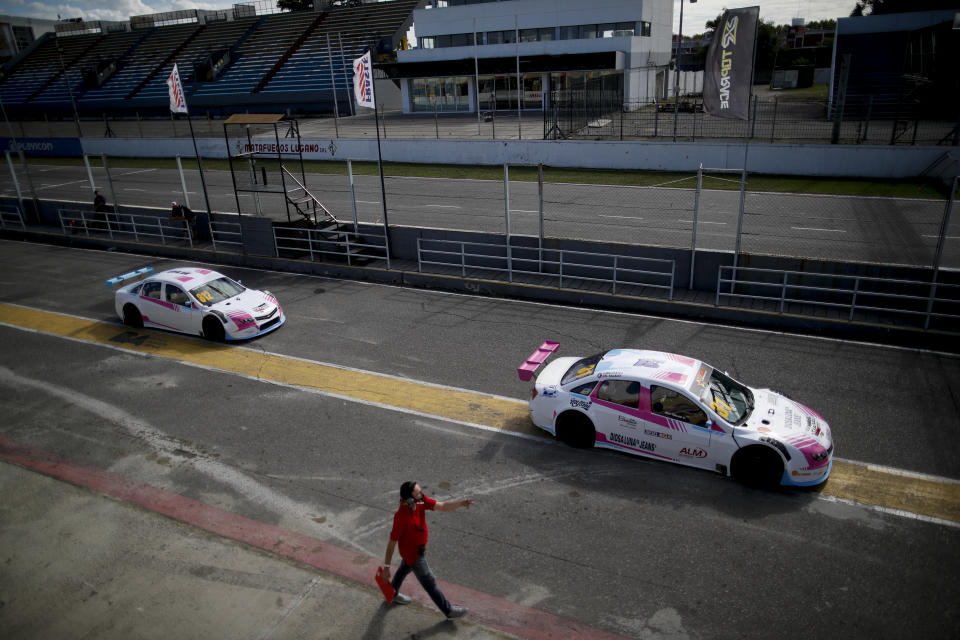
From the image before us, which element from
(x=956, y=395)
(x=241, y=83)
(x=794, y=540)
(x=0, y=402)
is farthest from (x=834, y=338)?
(x=241, y=83)

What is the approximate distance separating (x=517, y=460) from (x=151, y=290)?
9652 mm

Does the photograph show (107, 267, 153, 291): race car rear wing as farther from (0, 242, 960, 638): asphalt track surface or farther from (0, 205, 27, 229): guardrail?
(0, 205, 27, 229): guardrail

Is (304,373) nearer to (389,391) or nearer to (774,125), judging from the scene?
(389,391)

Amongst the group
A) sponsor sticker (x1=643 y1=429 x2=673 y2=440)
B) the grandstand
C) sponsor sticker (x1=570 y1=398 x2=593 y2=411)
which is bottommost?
sponsor sticker (x1=643 y1=429 x2=673 y2=440)

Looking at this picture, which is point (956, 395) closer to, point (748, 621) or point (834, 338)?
point (834, 338)

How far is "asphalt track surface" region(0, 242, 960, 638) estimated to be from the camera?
6.57m

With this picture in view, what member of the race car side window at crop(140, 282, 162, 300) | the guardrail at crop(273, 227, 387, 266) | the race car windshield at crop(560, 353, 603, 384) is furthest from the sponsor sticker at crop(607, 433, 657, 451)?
the race car side window at crop(140, 282, 162, 300)

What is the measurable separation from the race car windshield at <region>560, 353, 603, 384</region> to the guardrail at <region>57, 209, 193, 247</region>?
15.2m

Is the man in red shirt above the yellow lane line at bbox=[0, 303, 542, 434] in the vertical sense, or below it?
above

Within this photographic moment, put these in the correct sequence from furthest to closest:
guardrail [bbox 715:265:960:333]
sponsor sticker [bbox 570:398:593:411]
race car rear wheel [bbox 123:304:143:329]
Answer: race car rear wheel [bbox 123:304:143:329], guardrail [bbox 715:265:960:333], sponsor sticker [bbox 570:398:593:411]

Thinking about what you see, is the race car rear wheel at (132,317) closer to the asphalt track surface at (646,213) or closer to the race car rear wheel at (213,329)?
the race car rear wheel at (213,329)

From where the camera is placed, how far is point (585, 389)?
29.1 feet

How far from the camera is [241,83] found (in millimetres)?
56250

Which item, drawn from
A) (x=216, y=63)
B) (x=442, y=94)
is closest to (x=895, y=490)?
(x=442, y=94)
